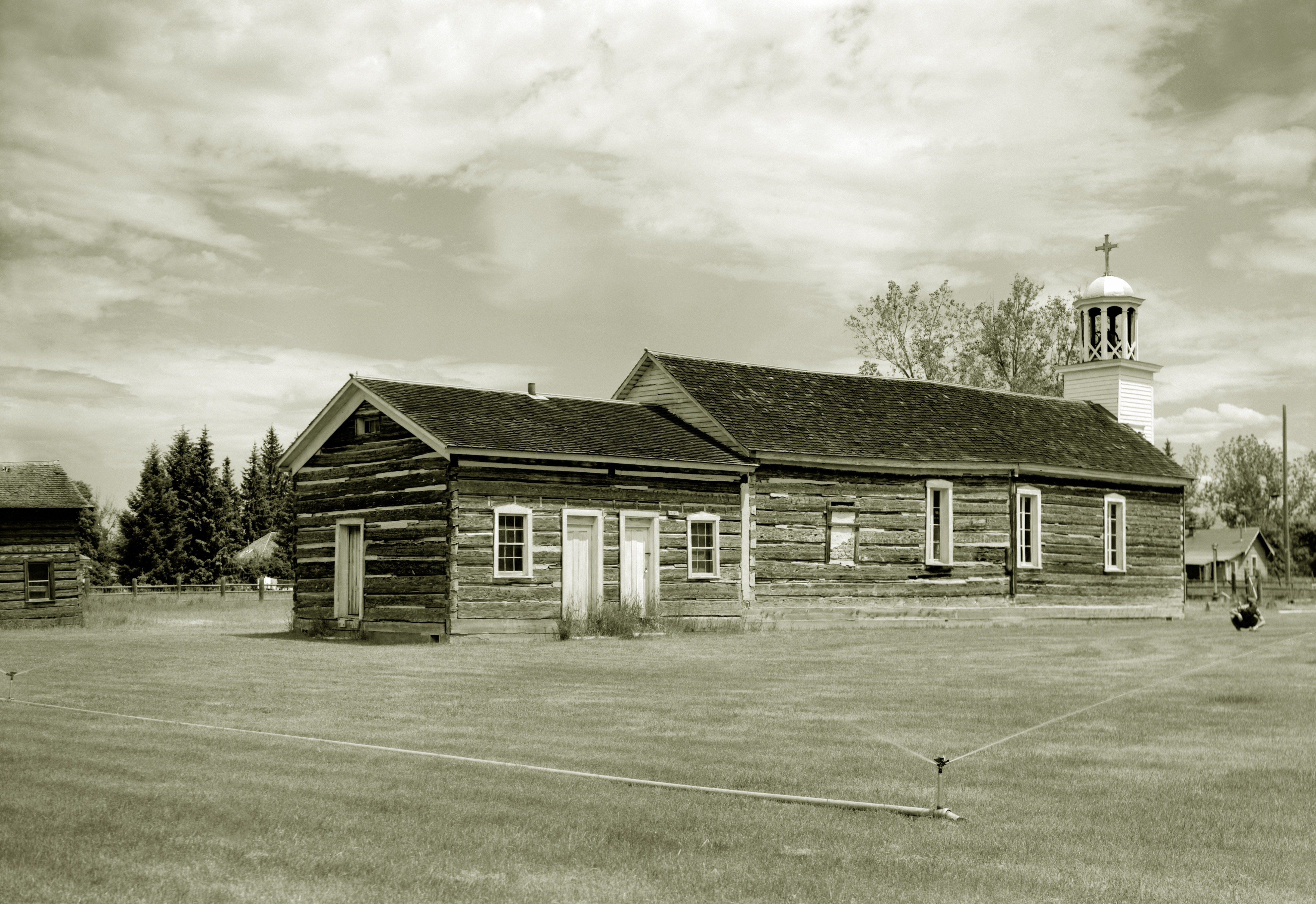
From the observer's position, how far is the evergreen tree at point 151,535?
62969 millimetres

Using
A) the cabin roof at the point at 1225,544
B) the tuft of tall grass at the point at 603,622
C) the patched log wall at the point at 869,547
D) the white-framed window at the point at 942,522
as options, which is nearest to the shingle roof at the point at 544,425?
the patched log wall at the point at 869,547

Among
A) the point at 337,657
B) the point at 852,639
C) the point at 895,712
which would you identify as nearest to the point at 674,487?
the point at 852,639

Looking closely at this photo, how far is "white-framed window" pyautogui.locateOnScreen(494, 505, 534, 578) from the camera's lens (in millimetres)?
24906

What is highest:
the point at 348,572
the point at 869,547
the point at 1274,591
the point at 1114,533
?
the point at 1114,533

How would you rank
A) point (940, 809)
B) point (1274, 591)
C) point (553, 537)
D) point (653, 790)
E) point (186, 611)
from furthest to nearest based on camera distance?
point (1274, 591), point (186, 611), point (553, 537), point (653, 790), point (940, 809)

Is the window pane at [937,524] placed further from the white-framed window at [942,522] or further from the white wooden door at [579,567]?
the white wooden door at [579,567]

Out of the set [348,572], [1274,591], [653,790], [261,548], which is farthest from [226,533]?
[653,790]

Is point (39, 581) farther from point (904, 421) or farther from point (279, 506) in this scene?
point (279, 506)

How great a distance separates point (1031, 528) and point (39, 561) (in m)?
26.3

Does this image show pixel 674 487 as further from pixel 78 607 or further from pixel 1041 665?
pixel 78 607

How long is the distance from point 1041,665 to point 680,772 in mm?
10981

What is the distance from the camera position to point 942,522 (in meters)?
33.1

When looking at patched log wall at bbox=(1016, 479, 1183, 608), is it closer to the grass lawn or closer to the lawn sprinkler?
Answer: the grass lawn

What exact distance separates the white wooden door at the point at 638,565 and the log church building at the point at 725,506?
0.15 feet
